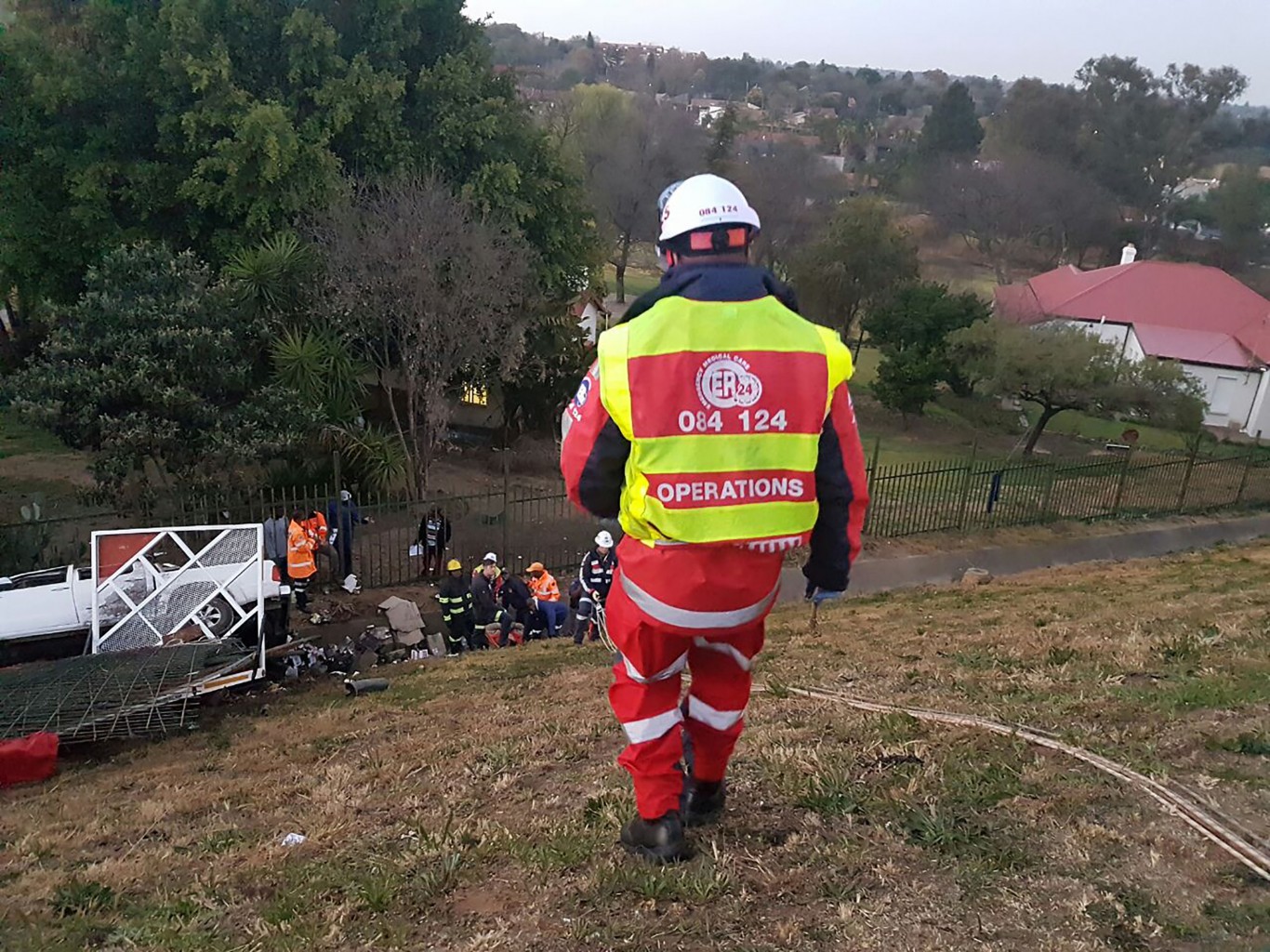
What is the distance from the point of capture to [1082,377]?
74.6 feet

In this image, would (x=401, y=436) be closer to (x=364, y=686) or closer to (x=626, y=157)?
(x=364, y=686)

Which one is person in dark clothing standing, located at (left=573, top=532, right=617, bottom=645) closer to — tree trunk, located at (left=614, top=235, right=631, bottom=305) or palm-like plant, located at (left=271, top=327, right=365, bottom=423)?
palm-like plant, located at (left=271, top=327, right=365, bottom=423)

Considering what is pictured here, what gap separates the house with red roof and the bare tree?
18833mm

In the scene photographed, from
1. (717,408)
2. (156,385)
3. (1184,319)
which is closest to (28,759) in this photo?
(717,408)

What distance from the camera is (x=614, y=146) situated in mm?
50188

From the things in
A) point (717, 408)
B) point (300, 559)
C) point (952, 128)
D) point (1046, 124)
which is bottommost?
point (300, 559)

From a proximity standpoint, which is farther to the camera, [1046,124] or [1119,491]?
[1046,124]

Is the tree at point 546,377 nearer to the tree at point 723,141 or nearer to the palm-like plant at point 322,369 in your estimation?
the palm-like plant at point 322,369

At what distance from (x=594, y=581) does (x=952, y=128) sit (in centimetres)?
7406

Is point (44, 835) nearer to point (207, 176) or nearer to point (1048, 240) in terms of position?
point (207, 176)

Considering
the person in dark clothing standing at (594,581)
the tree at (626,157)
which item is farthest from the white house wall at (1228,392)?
the person in dark clothing standing at (594,581)

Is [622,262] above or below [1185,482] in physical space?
above

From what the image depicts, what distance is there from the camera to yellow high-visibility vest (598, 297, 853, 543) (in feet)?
9.84

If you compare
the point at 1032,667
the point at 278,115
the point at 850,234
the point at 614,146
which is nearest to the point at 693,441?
the point at 1032,667
